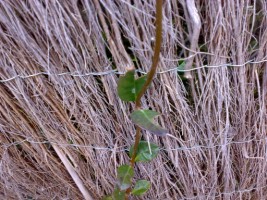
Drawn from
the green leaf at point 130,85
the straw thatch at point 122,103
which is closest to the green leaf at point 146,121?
the green leaf at point 130,85

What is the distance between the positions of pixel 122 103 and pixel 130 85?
0.47 feet

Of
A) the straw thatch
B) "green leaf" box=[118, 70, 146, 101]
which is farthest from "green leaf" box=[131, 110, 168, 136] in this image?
the straw thatch

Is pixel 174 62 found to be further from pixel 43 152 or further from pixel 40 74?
pixel 43 152

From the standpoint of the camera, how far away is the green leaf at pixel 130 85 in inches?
Result: 18.9

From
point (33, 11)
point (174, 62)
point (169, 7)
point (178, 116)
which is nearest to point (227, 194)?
point (178, 116)

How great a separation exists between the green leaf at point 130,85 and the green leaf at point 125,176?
0.15 m

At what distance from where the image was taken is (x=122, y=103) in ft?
2.06

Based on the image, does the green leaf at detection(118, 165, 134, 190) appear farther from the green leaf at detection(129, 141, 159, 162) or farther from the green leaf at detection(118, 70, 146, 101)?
the green leaf at detection(118, 70, 146, 101)

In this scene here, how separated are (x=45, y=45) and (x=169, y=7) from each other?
0.25 metres

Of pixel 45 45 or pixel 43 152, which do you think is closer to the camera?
pixel 45 45

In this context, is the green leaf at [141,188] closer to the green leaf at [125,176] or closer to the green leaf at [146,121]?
the green leaf at [125,176]

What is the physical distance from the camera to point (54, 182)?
784mm

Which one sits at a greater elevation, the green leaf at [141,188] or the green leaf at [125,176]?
the green leaf at [125,176]

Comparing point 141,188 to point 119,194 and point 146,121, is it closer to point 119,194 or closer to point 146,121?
point 119,194
